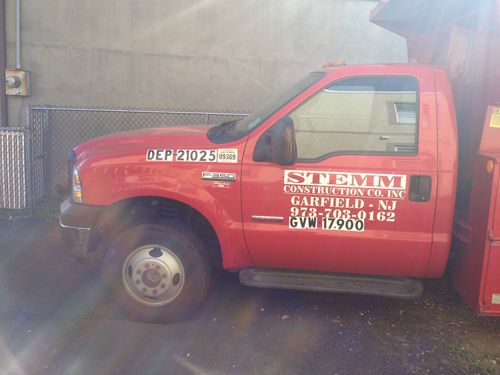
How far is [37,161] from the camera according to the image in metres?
6.88

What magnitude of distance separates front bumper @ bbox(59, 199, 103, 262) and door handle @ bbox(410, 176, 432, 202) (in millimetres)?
2378

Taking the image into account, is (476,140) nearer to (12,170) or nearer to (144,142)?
(144,142)

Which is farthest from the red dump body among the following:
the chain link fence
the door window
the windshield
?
the chain link fence

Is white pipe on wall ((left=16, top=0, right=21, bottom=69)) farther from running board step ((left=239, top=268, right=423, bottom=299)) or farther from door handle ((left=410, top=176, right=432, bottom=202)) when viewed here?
door handle ((left=410, top=176, right=432, bottom=202))

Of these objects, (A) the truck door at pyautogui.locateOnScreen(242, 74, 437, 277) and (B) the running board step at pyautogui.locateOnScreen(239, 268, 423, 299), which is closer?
(A) the truck door at pyautogui.locateOnScreen(242, 74, 437, 277)

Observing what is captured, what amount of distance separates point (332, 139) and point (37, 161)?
16.5 ft

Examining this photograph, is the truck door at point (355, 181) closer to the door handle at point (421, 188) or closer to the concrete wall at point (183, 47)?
the door handle at point (421, 188)

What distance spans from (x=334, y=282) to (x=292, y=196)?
771 millimetres

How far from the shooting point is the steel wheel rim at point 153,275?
12.1 ft

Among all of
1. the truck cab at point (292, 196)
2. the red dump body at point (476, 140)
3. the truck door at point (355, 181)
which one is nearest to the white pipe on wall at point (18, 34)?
the truck cab at point (292, 196)

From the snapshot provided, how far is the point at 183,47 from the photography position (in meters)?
7.88

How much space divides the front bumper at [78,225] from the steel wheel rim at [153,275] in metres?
0.39

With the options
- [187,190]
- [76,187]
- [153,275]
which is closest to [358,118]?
[187,190]

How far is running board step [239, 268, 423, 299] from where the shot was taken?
358 centimetres
